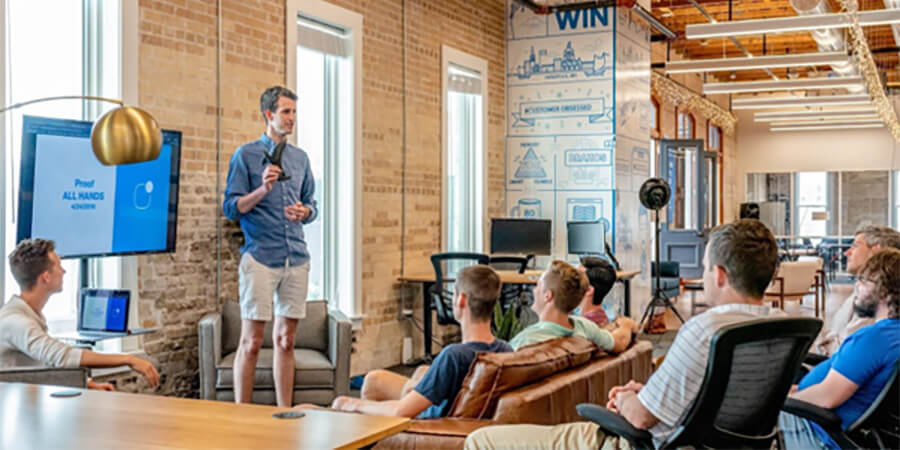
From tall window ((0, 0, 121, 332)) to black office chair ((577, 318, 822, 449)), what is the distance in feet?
12.1

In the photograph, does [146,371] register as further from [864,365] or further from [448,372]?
[864,365]

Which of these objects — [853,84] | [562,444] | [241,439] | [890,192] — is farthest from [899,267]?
[890,192]

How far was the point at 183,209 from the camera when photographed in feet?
19.7

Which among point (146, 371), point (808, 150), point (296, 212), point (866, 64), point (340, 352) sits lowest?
point (340, 352)

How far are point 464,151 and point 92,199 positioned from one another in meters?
5.38

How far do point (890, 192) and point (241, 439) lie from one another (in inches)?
878

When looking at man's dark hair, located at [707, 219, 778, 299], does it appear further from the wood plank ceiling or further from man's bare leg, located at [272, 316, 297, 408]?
the wood plank ceiling

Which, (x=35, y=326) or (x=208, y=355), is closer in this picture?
(x=35, y=326)

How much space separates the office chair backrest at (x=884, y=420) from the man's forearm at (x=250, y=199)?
339 centimetres

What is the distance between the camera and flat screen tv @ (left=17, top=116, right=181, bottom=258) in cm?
459

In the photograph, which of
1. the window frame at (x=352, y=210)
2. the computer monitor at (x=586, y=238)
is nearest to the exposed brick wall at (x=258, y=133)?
the window frame at (x=352, y=210)

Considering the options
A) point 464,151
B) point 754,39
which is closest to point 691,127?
point 754,39

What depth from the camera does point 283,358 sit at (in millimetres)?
5570

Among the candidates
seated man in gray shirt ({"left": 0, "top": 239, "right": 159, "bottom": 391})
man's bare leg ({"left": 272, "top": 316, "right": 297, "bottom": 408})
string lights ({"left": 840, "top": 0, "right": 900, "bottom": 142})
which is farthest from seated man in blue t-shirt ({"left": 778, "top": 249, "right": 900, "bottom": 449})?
string lights ({"left": 840, "top": 0, "right": 900, "bottom": 142})
